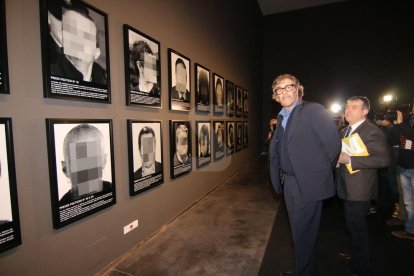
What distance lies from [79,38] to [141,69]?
82 centimetres

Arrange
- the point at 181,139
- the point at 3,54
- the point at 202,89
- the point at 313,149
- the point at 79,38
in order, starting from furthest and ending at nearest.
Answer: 1. the point at 202,89
2. the point at 181,139
3. the point at 79,38
4. the point at 313,149
5. the point at 3,54

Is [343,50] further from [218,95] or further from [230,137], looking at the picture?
[218,95]

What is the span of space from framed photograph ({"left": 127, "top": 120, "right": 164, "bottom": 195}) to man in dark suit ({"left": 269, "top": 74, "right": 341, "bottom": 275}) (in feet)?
5.14

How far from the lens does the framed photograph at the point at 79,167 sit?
187cm

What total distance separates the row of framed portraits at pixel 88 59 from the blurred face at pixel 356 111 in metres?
2.15

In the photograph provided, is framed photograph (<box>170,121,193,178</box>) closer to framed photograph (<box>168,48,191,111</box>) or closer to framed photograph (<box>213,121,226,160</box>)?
framed photograph (<box>168,48,191,111</box>)

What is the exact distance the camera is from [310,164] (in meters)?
1.91

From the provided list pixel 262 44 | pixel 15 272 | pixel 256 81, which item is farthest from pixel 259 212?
pixel 262 44

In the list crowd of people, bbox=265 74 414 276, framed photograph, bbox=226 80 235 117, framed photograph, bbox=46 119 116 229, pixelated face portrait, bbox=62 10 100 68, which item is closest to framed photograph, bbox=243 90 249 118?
A: framed photograph, bbox=226 80 235 117

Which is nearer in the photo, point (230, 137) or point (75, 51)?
point (75, 51)

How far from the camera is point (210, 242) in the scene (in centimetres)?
304

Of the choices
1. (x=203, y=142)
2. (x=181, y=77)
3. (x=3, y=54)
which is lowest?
(x=203, y=142)

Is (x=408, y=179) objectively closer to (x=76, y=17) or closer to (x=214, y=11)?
(x=76, y=17)

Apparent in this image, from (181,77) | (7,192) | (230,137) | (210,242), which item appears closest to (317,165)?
(210,242)
